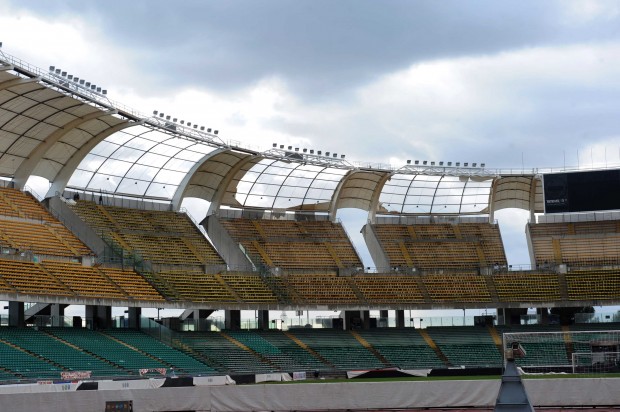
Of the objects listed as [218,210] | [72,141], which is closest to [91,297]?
[72,141]

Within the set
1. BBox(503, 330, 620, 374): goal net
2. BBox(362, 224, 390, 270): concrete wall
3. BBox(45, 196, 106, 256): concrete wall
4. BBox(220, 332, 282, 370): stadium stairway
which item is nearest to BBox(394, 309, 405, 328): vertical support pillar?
BBox(362, 224, 390, 270): concrete wall

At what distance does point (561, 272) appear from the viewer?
2943 inches

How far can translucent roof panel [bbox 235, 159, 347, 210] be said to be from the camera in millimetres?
73500

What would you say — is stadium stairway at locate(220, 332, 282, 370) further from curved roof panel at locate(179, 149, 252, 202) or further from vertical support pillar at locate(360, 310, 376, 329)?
vertical support pillar at locate(360, 310, 376, 329)

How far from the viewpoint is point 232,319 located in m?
72.6

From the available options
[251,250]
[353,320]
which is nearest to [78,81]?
[251,250]

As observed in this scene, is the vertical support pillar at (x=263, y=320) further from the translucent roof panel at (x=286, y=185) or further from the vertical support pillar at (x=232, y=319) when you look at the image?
the translucent roof panel at (x=286, y=185)

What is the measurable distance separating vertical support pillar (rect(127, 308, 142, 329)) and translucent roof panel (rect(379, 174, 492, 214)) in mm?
23293

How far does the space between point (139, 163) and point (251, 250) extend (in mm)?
12781

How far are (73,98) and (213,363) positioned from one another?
19.6 meters

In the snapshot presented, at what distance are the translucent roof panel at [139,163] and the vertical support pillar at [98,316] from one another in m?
9.51

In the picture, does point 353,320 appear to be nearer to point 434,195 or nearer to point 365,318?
point 365,318

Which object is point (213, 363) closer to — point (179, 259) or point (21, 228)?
point (179, 259)

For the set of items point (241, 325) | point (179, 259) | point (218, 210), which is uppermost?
point (218, 210)
